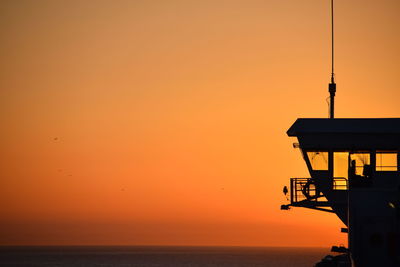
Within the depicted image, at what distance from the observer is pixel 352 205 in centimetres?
4853

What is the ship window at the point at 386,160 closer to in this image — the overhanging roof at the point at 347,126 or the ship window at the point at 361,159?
the ship window at the point at 361,159

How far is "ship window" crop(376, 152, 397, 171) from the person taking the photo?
55875 millimetres

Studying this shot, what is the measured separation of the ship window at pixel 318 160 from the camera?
57375mm

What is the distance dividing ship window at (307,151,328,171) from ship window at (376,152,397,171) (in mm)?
3347

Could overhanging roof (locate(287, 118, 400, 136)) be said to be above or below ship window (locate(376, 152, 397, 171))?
above

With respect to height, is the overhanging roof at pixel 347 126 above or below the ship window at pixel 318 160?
above

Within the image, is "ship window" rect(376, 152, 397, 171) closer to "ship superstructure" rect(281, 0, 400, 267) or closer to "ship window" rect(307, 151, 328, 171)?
"ship superstructure" rect(281, 0, 400, 267)

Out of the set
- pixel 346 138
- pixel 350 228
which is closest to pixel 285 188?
pixel 346 138

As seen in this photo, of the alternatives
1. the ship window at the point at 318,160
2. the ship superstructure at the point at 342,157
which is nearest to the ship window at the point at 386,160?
the ship superstructure at the point at 342,157

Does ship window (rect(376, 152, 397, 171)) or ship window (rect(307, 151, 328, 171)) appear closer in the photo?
ship window (rect(376, 152, 397, 171))

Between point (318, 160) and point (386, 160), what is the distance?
4.31 metres

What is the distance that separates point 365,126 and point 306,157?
428 centimetres

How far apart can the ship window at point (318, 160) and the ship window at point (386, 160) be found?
11.0ft

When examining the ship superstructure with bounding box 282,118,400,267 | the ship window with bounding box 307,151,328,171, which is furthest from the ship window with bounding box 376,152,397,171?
the ship window with bounding box 307,151,328,171
